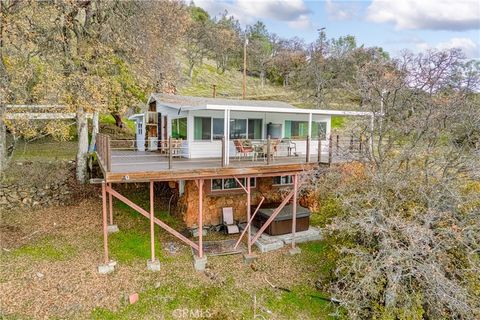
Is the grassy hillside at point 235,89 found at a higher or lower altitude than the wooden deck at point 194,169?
higher

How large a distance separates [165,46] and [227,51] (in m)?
35.3

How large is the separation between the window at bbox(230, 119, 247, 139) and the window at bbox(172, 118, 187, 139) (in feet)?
6.50

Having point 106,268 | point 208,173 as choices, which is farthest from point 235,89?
point 106,268

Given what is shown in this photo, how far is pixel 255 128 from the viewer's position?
565 inches

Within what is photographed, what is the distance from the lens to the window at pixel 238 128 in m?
13.7

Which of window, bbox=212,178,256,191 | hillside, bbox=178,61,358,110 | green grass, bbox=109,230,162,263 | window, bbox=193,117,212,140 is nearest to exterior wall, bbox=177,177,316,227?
window, bbox=212,178,256,191

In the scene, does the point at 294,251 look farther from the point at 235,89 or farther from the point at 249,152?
the point at 235,89

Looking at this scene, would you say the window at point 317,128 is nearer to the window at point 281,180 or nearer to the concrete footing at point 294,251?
the window at point 281,180

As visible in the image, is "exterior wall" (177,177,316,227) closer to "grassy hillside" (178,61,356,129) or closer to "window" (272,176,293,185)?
"window" (272,176,293,185)

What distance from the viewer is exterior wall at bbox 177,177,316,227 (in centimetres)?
1248

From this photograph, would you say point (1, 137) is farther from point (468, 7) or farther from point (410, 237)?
point (468, 7)

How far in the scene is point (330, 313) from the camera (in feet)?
28.8

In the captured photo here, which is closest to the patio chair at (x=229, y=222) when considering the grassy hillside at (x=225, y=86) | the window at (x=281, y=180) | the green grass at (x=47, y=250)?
the window at (x=281, y=180)

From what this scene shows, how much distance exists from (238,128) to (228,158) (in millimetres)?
3209
